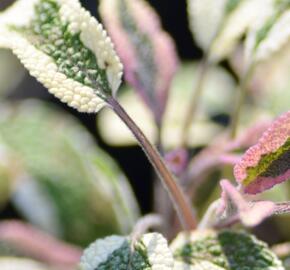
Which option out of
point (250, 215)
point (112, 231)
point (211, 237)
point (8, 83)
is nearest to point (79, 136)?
point (112, 231)

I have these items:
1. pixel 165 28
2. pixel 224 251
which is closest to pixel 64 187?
pixel 224 251

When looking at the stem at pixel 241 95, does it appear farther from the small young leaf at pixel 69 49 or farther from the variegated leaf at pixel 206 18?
the small young leaf at pixel 69 49

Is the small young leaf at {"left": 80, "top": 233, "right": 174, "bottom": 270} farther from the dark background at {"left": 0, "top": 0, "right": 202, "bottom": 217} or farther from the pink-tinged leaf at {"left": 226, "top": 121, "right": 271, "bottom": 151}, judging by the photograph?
the dark background at {"left": 0, "top": 0, "right": 202, "bottom": 217}

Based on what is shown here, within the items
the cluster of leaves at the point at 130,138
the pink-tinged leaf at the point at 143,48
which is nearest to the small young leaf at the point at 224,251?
the cluster of leaves at the point at 130,138

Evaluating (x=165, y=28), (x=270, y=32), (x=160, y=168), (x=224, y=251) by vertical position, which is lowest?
(x=224, y=251)

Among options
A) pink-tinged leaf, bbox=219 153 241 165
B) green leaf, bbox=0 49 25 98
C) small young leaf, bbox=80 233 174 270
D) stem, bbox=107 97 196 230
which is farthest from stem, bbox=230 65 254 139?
green leaf, bbox=0 49 25 98

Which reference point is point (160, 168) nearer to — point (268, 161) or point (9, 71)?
point (268, 161)
